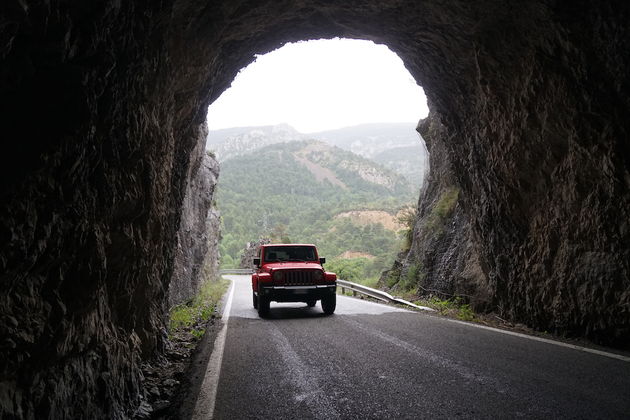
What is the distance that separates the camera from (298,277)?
37.8 feet

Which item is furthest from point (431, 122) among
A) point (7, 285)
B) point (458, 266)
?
point (7, 285)

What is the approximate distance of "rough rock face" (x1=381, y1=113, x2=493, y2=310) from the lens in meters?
12.5

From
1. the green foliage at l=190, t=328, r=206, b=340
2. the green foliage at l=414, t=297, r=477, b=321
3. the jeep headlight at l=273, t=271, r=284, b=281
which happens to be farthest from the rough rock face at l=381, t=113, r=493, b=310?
the green foliage at l=190, t=328, r=206, b=340

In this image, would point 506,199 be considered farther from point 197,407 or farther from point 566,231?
point 197,407

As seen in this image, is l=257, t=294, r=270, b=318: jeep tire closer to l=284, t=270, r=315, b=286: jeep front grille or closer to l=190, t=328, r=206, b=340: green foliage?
l=284, t=270, r=315, b=286: jeep front grille

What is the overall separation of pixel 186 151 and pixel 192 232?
368 inches

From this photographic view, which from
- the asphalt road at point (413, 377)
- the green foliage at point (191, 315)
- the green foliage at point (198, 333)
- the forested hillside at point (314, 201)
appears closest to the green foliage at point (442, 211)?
the green foliage at point (191, 315)

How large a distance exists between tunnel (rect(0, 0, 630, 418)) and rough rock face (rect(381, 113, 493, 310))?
145 centimetres

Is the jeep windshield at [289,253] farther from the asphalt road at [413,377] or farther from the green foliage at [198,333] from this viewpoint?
the asphalt road at [413,377]

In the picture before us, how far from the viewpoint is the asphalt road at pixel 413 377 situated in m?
4.09

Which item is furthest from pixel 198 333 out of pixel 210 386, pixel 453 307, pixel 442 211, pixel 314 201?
pixel 314 201

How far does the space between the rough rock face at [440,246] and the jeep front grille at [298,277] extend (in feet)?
13.5

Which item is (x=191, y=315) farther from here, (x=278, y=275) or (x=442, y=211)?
(x=442, y=211)

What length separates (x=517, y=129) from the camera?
8.77 meters
